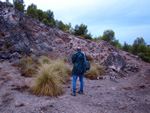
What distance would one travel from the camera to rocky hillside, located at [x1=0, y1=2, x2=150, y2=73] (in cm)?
983

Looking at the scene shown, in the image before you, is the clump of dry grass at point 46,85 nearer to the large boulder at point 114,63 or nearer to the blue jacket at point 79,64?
the blue jacket at point 79,64

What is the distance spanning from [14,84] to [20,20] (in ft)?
37.1

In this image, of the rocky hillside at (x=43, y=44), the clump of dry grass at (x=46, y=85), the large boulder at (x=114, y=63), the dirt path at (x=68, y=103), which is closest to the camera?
the dirt path at (x=68, y=103)

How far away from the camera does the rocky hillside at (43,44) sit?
32.2ft

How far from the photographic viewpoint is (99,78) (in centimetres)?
725

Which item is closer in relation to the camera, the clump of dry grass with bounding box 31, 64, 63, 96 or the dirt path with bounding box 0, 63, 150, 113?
the dirt path with bounding box 0, 63, 150, 113

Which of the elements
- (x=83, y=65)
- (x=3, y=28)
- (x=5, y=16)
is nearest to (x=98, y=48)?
(x=83, y=65)

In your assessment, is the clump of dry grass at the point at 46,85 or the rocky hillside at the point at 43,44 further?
the rocky hillside at the point at 43,44

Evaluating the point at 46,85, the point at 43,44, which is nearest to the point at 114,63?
the point at 46,85

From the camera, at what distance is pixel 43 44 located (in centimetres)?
1428

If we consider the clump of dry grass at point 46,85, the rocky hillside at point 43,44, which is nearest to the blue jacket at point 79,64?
the clump of dry grass at point 46,85

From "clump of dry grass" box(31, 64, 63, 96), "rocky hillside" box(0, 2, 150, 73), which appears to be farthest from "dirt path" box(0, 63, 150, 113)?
"rocky hillside" box(0, 2, 150, 73)

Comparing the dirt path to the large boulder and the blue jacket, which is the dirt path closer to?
the blue jacket

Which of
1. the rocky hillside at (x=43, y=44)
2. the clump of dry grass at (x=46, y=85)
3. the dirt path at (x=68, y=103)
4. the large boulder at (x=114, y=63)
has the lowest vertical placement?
the dirt path at (x=68, y=103)
